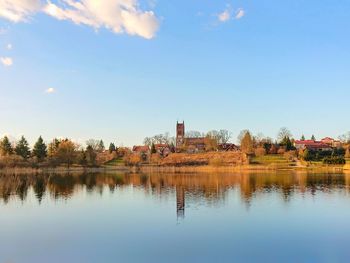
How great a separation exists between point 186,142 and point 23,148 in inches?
2935

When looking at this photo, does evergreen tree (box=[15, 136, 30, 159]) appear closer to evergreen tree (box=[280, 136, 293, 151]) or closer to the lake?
the lake

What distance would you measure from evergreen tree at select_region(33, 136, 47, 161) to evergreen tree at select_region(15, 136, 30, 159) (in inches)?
72.1

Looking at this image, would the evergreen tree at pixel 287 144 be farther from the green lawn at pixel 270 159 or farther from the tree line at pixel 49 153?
the tree line at pixel 49 153

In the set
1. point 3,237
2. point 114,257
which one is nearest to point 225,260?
point 114,257

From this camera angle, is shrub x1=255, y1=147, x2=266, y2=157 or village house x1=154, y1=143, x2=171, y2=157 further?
village house x1=154, y1=143, x2=171, y2=157

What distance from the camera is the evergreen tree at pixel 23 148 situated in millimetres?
86062

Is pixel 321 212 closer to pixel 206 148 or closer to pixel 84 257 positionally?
pixel 84 257

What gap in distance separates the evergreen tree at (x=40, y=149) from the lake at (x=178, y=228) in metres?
53.7

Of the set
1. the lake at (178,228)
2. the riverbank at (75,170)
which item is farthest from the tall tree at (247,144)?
the lake at (178,228)

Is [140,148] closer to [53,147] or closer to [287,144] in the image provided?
[53,147]

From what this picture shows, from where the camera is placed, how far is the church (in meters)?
134

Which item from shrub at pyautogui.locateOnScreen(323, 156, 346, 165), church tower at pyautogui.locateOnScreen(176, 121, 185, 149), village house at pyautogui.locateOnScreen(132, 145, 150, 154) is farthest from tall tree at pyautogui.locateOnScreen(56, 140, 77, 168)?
church tower at pyautogui.locateOnScreen(176, 121, 185, 149)

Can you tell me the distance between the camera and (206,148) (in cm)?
12888

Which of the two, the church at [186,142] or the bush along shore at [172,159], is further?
the church at [186,142]
